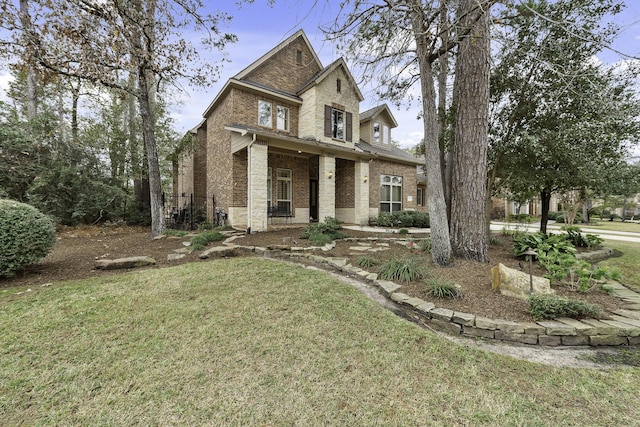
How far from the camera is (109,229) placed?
34.7ft

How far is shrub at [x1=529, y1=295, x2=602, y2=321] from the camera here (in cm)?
289

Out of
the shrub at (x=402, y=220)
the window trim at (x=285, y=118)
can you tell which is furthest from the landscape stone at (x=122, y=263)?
the shrub at (x=402, y=220)

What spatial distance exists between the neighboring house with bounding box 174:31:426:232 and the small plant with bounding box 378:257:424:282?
582 cm

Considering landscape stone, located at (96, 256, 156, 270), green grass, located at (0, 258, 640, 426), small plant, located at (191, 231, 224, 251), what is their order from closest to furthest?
green grass, located at (0, 258, 640, 426), landscape stone, located at (96, 256, 156, 270), small plant, located at (191, 231, 224, 251)

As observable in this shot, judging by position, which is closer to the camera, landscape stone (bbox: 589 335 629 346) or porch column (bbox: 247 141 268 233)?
landscape stone (bbox: 589 335 629 346)

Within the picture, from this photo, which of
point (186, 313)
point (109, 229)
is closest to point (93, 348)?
point (186, 313)

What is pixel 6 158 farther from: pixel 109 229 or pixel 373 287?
pixel 373 287

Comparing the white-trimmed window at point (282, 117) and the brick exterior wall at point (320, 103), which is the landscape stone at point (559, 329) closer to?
the brick exterior wall at point (320, 103)

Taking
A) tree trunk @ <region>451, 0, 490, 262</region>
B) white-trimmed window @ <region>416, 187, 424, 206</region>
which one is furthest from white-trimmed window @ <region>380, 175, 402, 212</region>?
tree trunk @ <region>451, 0, 490, 262</region>

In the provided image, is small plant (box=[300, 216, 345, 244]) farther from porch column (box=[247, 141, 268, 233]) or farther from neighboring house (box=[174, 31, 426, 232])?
neighboring house (box=[174, 31, 426, 232])

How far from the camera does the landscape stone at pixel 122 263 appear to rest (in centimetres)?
509

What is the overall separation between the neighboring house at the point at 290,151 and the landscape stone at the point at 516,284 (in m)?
7.35

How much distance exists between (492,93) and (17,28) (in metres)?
12.6

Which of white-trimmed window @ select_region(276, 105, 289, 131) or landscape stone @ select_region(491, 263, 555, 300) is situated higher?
white-trimmed window @ select_region(276, 105, 289, 131)
